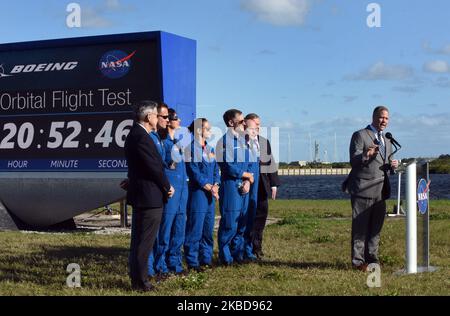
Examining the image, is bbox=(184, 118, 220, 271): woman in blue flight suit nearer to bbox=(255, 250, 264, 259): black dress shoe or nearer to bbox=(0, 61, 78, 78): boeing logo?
bbox=(255, 250, 264, 259): black dress shoe

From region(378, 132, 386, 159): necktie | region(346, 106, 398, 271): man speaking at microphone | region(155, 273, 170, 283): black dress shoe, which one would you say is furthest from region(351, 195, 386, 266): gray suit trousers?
region(155, 273, 170, 283): black dress shoe

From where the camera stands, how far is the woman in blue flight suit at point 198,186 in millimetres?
9305

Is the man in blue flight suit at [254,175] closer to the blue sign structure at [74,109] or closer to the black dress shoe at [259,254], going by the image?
the black dress shoe at [259,254]

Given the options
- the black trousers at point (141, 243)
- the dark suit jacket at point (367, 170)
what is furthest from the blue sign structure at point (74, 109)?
the black trousers at point (141, 243)

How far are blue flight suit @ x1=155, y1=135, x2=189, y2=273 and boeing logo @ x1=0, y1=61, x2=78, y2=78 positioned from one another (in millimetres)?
Result: 7229

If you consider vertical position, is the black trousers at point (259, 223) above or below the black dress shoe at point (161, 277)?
above

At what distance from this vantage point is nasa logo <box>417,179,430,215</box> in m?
9.52

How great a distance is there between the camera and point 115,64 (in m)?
15.1

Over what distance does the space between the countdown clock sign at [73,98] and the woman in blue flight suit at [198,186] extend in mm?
5212

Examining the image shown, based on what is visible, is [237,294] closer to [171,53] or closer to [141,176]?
A: [141,176]
